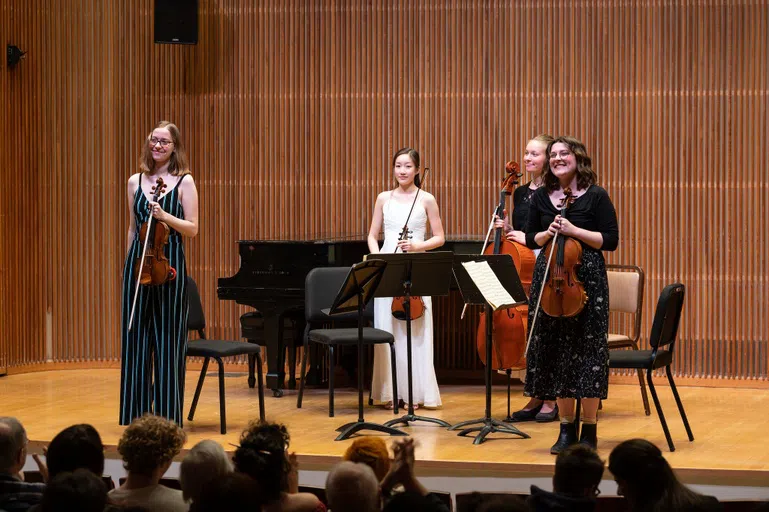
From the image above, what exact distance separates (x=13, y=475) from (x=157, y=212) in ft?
8.70

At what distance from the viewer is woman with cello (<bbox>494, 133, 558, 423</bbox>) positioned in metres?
6.71

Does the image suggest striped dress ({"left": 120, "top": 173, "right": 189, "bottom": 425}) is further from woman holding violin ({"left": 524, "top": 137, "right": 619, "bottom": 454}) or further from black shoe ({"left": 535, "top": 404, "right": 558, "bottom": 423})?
black shoe ({"left": 535, "top": 404, "right": 558, "bottom": 423})

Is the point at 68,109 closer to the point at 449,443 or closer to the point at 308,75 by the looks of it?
the point at 308,75

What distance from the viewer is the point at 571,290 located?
5.39 m

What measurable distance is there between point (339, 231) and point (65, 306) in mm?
2203

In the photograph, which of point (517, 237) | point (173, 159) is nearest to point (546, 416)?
point (517, 237)

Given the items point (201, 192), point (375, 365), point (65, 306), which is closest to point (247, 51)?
point (201, 192)

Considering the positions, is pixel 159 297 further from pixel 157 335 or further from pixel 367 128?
Answer: pixel 367 128

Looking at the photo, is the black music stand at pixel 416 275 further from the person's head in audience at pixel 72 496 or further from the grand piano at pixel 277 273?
the person's head in audience at pixel 72 496

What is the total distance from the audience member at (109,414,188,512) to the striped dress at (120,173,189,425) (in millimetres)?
2565

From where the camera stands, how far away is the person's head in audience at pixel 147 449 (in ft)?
11.1

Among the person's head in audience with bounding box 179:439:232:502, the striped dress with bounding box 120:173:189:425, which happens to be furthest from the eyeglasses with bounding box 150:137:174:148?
the person's head in audience with bounding box 179:439:232:502

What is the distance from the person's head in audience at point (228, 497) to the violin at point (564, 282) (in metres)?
2.89

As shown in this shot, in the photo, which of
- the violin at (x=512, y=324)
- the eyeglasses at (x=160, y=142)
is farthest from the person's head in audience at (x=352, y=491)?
the violin at (x=512, y=324)
